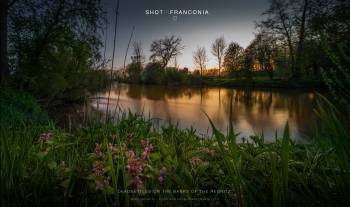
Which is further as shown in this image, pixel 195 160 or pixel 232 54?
pixel 232 54

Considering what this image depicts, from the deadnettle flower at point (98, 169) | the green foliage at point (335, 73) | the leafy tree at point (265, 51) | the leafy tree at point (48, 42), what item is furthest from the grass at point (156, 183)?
the leafy tree at point (265, 51)

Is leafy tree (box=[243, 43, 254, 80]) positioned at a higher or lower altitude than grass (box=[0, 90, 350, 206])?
higher

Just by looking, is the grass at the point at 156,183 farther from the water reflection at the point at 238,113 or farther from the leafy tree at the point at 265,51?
the leafy tree at the point at 265,51

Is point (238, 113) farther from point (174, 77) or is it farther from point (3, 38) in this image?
point (174, 77)

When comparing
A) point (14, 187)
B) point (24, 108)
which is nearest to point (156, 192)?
point (14, 187)

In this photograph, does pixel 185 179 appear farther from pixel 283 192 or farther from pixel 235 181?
pixel 283 192

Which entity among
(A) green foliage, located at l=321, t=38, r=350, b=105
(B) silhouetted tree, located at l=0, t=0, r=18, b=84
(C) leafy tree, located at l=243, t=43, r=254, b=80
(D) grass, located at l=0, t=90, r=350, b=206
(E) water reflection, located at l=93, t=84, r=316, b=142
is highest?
(C) leafy tree, located at l=243, t=43, r=254, b=80

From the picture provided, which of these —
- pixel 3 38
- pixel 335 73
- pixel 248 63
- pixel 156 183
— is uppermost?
pixel 248 63

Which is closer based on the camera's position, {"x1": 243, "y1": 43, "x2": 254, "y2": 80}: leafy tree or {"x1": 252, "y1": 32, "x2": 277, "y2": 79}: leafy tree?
{"x1": 252, "y1": 32, "x2": 277, "y2": 79}: leafy tree

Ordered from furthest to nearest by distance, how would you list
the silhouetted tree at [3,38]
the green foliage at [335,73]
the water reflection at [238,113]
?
the silhouetted tree at [3,38]
the water reflection at [238,113]
the green foliage at [335,73]

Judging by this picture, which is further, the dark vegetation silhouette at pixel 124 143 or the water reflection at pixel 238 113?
the water reflection at pixel 238 113

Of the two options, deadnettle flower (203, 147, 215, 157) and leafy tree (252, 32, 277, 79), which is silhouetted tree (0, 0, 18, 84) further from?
leafy tree (252, 32, 277, 79)

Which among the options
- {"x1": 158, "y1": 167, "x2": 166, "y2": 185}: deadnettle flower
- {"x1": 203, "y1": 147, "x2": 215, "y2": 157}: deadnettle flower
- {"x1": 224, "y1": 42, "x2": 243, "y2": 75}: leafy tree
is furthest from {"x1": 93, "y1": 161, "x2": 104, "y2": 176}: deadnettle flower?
{"x1": 224, "y1": 42, "x2": 243, "y2": 75}: leafy tree

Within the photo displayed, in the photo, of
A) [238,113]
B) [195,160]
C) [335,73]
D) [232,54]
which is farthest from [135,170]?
[232,54]
